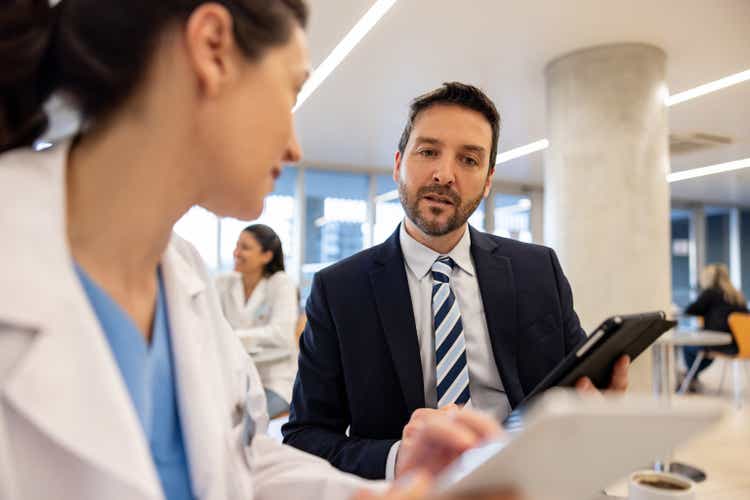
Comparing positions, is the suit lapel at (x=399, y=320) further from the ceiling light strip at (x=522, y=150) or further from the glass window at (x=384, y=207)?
the glass window at (x=384, y=207)

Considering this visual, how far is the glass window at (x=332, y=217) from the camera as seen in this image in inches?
360

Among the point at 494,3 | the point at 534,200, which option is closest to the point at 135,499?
the point at 494,3

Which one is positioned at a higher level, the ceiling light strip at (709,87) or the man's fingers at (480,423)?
the ceiling light strip at (709,87)

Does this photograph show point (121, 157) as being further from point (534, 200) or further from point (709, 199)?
point (709, 199)

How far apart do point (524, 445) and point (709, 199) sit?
13.6 m

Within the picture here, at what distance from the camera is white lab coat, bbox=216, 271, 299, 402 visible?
3189mm

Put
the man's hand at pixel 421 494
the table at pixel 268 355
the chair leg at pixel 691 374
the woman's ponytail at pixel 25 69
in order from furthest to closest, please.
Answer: the chair leg at pixel 691 374, the table at pixel 268 355, the woman's ponytail at pixel 25 69, the man's hand at pixel 421 494

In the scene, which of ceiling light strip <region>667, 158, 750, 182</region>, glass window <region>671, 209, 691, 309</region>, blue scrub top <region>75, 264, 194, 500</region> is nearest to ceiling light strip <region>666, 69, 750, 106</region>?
ceiling light strip <region>667, 158, 750, 182</region>

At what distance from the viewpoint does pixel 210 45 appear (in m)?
0.71

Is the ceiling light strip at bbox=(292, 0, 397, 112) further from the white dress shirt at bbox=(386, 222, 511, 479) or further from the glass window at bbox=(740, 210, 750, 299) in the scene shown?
the glass window at bbox=(740, 210, 750, 299)

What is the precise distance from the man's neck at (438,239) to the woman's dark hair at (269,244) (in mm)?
2125

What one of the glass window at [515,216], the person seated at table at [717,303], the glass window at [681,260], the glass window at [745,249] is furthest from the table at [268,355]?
the glass window at [745,249]

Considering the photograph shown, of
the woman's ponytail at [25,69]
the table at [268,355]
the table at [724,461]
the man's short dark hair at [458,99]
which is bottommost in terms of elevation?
the table at [724,461]

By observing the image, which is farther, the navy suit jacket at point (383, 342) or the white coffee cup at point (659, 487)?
the navy suit jacket at point (383, 342)
